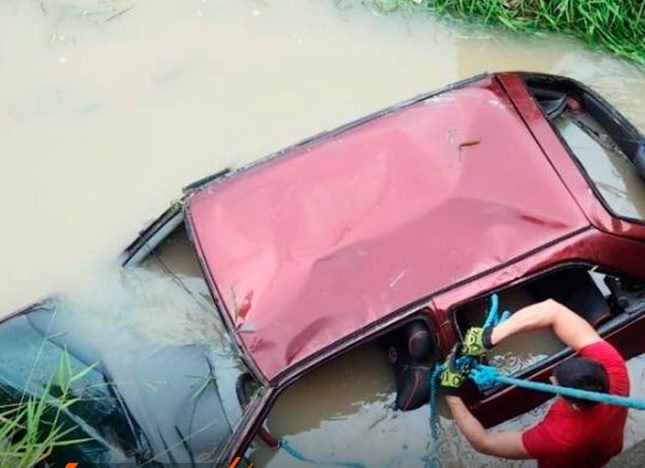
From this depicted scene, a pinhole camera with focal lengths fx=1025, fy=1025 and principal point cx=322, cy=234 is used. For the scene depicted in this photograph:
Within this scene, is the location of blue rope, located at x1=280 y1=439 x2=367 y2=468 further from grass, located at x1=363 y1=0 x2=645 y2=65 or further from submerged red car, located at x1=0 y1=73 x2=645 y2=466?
grass, located at x1=363 y1=0 x2=645 y2=65

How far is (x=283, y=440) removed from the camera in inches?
209

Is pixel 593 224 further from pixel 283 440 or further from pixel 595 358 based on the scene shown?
pixel 283 440

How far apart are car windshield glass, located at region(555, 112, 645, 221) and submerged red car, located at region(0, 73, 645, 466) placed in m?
0.56

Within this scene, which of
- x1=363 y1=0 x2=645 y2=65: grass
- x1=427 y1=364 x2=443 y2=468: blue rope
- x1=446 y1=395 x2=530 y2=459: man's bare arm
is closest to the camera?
x1=446 y1=395 x2=530 y2=459: man's bare arm

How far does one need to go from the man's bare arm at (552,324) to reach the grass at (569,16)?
11.0 feet

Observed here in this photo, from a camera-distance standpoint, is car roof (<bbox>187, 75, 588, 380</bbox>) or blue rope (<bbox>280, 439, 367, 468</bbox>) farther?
blue rope (<bbox>280, 439, 367, 468</bbox>)

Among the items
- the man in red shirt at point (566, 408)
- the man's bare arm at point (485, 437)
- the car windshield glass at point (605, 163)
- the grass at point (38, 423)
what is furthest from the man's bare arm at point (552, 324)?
the grass at point (38, 423)

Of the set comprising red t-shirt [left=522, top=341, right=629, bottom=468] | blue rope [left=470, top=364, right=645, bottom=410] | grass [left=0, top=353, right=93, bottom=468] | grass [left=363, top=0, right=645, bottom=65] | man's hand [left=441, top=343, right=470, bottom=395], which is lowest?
red t-shirt [left=522, top=341, right=629, bottom=468]

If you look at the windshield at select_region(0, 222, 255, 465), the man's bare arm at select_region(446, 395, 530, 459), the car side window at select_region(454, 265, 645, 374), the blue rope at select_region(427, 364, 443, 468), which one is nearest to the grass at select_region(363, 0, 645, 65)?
the car side window at select_region(454, 265, 645, 374)

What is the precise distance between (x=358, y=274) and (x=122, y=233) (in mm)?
2244

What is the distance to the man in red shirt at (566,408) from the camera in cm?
442

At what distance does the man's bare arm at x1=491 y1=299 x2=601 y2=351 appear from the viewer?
476 cm

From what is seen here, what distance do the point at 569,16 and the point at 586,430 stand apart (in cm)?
398

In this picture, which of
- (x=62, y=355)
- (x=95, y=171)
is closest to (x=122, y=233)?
(x=95, y=171)
